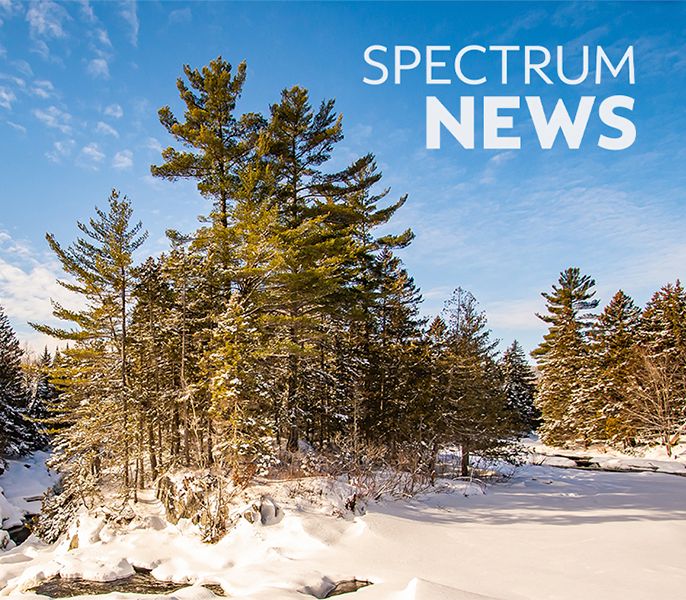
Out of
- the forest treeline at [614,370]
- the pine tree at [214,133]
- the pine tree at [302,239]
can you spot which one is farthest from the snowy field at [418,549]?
the forest treeline at [614,370]

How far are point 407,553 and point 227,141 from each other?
16.2m

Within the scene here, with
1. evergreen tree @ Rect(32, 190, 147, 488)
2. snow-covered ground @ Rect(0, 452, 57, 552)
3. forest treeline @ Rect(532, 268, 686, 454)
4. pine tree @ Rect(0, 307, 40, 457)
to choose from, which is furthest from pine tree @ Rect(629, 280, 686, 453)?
pine tree @ Rect(0, 307, 40, 457)

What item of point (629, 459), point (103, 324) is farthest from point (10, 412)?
point (629, 459)

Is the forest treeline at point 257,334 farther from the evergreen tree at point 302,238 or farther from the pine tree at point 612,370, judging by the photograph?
the pine tree at point 612,370

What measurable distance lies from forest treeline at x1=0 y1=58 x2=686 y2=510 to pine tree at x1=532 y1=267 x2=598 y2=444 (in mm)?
19221

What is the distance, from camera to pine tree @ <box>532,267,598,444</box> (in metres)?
37.0

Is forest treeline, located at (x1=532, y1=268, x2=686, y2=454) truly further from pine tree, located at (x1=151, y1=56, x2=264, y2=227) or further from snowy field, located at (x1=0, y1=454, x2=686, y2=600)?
pine tree, located at (x1=151, y1=56, x2=264, y2=227)

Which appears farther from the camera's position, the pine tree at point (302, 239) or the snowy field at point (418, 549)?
the pine tree at point (302, 239)

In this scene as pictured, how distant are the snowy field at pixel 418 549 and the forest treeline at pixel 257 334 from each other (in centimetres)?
220

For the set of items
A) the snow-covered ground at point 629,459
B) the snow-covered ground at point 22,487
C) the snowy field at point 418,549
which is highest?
the snowy field at point 418,549

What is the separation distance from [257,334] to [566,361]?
32.8 metres

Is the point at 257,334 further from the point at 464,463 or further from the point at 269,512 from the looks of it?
the point at 464,463

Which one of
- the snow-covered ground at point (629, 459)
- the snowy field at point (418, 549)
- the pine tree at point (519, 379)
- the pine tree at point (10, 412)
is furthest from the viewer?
the pine tree at point (519, 379)

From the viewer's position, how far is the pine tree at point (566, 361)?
3703 centimetres
